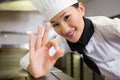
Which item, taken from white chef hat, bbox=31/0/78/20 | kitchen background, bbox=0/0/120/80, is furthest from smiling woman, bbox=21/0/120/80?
kitchen background, bbox=0/0/120/80

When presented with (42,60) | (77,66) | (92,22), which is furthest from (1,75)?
(77,66)

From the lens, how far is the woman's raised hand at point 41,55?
2.64 ft

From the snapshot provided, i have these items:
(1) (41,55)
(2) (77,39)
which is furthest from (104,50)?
(1) (41,55)

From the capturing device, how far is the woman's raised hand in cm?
80

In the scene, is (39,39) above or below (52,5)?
below

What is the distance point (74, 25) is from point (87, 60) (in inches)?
8.3

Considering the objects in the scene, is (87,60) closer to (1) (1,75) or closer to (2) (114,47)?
(2) (114,47)

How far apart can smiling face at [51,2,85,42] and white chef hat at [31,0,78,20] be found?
2 centimetres

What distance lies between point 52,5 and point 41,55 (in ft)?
0.62

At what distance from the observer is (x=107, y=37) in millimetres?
866

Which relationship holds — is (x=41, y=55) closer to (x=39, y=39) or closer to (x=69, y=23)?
(x=39, y=39)

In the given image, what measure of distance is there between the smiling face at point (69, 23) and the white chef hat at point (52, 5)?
0.06 feet

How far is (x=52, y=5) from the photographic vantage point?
82 centimetres

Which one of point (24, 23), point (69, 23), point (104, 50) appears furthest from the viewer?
point (24, 23)
